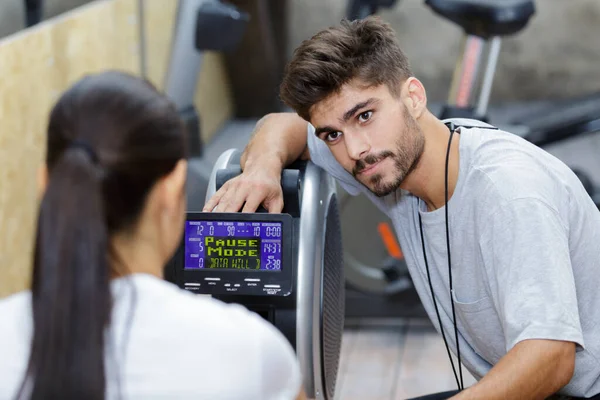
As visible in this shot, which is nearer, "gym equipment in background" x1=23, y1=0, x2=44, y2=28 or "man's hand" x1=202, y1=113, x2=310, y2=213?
"man's hand" x1=202, y1=113, x2=310, y2=213

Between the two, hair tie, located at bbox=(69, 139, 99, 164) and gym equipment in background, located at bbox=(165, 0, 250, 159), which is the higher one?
hair tie, located at bbox=(69, 139, 99, 164)

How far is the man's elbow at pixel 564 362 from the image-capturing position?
1.19 metres

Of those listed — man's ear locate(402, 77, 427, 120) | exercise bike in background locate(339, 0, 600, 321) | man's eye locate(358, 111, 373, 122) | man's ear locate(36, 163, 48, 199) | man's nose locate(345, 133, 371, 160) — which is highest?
man's ear locate(36, 163, 48, 199)

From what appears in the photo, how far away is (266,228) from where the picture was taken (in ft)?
4.29

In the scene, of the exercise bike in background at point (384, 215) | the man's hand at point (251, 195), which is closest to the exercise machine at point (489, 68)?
the exercise bike in background at point (384, 215)

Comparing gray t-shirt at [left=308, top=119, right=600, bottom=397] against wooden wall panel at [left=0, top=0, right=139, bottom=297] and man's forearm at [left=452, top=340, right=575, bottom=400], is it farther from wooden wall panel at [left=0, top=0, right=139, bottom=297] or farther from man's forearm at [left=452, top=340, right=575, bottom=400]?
wooden wall panel at [left=0, top=0, right=139, bottom=297]

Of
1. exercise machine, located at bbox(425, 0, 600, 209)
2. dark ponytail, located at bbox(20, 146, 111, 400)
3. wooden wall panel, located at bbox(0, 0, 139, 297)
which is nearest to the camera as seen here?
dark ponytail, located at bbox(20, 146, 111, 400)

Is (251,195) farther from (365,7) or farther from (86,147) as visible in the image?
(365,7)

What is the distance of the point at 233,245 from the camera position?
1.32 meters

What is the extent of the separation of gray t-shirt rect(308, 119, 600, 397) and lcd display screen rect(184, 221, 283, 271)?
0.26 metres

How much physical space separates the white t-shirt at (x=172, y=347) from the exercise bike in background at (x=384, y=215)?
202 cm

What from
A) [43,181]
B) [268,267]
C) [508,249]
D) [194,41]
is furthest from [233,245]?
[194,41]

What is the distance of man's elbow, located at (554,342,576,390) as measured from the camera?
119 centimetres

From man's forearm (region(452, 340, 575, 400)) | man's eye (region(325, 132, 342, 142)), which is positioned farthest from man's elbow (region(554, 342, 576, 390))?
man's eye (region(325, 132, 342, 142))
